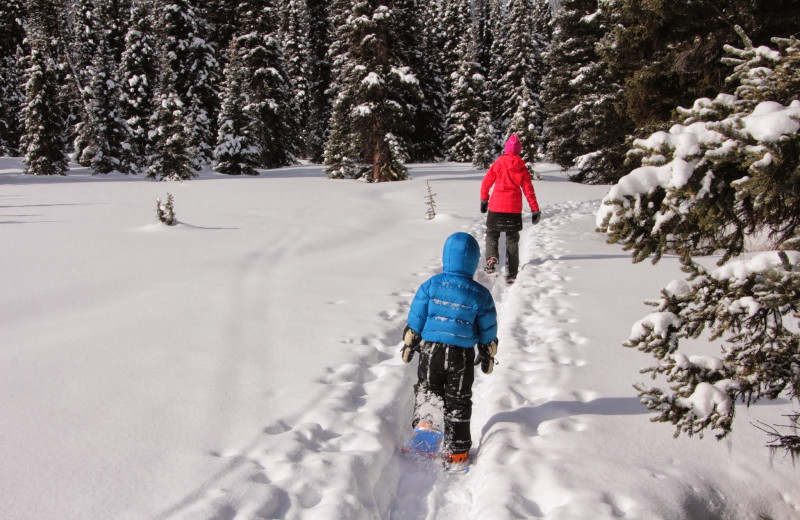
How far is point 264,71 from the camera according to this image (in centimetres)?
3145

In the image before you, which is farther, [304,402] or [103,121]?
[103,121]

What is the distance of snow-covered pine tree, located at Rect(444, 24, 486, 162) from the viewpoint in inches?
1458

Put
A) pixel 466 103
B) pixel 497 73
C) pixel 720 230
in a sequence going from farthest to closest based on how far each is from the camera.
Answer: pixel 497 73 < pixel 466 103 < pixel 720 230

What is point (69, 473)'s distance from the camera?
291 cm

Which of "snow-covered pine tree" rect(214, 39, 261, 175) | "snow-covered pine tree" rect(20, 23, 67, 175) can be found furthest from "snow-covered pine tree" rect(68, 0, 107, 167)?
"snow-covered pine tree" rect(214, 39, 261, 175)

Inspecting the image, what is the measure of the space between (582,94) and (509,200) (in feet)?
56.7

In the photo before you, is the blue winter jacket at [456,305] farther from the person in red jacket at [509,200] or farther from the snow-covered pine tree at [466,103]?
the snow-covered pine tree at [466,103]

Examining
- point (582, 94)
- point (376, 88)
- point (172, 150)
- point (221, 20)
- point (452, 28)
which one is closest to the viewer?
point (376, 88)

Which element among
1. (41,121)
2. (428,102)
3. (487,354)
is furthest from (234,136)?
(487,354)

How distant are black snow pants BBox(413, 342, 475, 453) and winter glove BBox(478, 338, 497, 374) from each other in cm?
8

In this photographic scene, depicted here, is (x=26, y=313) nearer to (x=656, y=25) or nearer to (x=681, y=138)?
(x=681, y=138)

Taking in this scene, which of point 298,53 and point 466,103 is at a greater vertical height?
point 298,53

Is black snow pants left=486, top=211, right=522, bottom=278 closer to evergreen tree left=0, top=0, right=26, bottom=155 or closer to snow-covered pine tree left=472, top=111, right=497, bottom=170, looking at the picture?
snow-covered pine tree left=472, top=111, right=497, bottom=170

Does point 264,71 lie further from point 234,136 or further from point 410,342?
point 410,342
